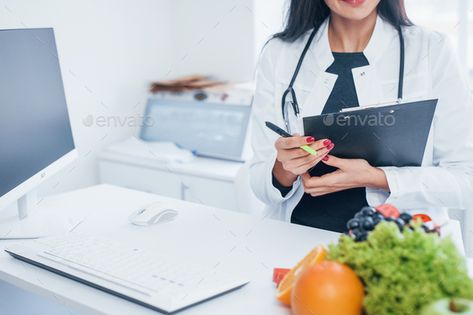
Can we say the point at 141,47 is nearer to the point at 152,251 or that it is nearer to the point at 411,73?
the point at 411,73

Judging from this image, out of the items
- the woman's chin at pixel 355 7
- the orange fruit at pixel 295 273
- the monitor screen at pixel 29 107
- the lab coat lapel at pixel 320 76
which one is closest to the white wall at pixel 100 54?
the monitor screen at pixel 29 107

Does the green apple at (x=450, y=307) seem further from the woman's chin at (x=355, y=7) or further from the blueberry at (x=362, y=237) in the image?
the woman's chin at (x=355, y=7)

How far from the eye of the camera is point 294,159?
1.32 m

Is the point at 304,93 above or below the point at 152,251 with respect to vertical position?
above

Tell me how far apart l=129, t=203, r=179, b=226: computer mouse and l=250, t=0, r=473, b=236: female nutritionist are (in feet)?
0.85

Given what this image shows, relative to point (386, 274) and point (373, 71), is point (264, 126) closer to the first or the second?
point (373, 71)

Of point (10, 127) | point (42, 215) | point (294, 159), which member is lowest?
point (42, 215)

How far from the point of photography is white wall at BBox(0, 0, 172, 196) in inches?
91.2

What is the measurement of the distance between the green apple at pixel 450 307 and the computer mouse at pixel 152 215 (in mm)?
787

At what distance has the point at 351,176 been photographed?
1332 millimetres

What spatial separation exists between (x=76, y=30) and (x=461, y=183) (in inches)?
67.2

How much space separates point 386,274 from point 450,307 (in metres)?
0.09

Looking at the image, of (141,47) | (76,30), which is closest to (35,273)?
(76,30)

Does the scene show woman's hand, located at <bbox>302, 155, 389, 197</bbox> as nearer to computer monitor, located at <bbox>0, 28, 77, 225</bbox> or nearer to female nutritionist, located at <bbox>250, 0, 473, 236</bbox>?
female nutritionist, located at <bbox>250, 0, 473, 236</bbox>
